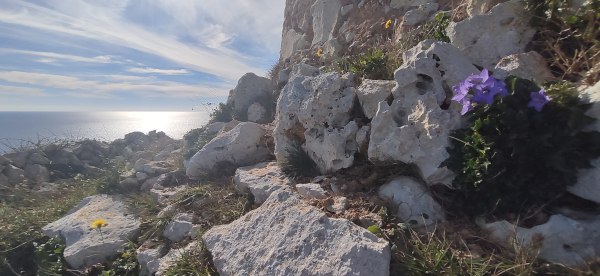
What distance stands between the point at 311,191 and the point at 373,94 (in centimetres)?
156

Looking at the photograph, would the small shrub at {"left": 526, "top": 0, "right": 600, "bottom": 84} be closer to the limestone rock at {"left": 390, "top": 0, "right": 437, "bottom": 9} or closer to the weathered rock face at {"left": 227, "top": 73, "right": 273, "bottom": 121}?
the limestone rock at {"left": 390, "top": 0, "right": 437, "bottom": 9}

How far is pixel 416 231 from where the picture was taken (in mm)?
3484

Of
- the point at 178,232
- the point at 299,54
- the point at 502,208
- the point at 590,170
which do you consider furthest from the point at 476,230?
the point at 299,54

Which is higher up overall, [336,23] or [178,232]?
[336,23]

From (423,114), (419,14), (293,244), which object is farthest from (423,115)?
(419,14)

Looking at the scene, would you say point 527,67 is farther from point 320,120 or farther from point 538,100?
point 320,120

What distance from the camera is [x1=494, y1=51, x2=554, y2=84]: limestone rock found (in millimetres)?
3884

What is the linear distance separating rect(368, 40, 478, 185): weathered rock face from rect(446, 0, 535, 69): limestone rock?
76 cm

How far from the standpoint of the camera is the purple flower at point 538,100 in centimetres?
305

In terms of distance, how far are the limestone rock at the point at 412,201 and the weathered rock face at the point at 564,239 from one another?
2.44ft

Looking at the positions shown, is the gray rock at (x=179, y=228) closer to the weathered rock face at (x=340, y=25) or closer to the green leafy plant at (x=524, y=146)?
the green leafy plant at (x=524, y=146)

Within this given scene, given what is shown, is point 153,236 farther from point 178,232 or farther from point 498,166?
point 498,166

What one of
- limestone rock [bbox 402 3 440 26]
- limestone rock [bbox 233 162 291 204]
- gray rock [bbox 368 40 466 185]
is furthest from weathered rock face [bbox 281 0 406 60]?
limestone rock [bbox 233 162 291 204]

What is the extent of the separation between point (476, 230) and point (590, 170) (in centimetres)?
109
